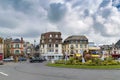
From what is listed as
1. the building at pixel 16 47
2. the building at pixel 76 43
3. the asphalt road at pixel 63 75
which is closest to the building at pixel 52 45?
the building at pixel 76 43

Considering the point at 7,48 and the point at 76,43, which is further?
the point at 7,48

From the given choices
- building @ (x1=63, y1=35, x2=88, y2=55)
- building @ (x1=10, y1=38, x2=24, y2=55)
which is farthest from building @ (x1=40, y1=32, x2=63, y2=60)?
building @ (x1=10, y1=38, x2=24, y2=55)

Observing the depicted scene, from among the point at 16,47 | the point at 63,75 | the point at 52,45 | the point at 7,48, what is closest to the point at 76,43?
the point at 52,45

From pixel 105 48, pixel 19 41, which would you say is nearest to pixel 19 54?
pixel 19 41

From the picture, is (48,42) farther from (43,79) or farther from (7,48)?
(43,79)

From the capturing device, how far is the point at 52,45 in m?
127

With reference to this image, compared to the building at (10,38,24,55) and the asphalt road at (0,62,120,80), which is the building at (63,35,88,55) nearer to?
the building at (10,38,24,55)

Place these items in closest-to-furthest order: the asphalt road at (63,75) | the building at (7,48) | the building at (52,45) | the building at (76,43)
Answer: the asphalt road at (63,75) < the building at (52,45) < the building at (76,43) < the building at (7,48)

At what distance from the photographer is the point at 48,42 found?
126 m

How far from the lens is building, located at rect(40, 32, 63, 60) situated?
12555cm

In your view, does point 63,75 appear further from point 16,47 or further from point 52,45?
point 16,47

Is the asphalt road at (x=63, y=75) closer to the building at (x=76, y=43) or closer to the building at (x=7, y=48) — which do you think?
the building at (x=76, y=43)

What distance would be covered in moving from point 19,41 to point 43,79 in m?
117

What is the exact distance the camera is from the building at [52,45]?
125550 millimetres
